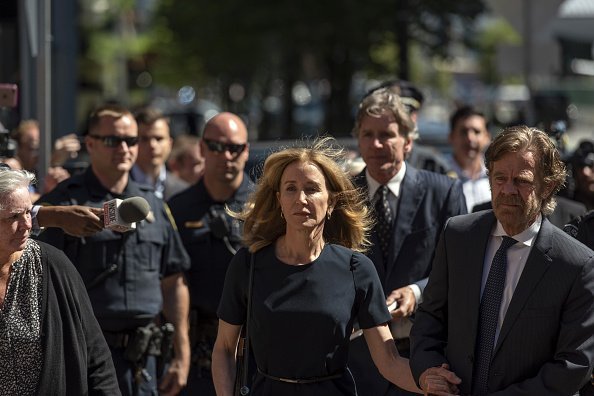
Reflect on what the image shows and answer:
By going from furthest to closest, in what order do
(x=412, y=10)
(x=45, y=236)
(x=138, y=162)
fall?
(x=412, y=10) < (x=138, y=162) < (x=45, y=236)

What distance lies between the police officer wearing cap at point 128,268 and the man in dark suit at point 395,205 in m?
1.32

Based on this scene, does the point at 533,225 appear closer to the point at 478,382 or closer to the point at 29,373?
the point at 478,382

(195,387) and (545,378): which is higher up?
(545,378)

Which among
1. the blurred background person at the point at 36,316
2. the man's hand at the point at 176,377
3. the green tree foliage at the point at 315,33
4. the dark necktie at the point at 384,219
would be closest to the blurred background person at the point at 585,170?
the dark necktie at the point at 384,219

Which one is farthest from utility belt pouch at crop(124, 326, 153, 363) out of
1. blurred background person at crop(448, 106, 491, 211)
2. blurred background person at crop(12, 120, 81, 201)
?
blurred background person at crop(448, 106, 491, 211)

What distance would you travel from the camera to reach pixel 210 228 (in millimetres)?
8094

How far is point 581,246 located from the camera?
5.33 meters

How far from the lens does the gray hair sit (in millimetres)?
5594

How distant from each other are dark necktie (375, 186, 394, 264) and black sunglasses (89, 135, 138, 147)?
1600 millimetres

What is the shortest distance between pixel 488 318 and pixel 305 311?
2.52 ft

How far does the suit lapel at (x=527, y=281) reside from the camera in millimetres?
5219

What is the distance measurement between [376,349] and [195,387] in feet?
8.70

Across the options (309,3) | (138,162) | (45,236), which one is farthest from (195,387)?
(309,3)

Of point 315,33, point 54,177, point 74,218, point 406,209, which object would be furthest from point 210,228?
point 315,33
